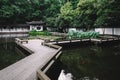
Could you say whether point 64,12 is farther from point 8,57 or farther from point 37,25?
point 8,57

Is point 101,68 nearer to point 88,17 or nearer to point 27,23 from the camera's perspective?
point 88,17

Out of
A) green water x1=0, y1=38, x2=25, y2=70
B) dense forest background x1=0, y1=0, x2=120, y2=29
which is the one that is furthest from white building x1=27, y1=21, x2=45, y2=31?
green water x1=0, y1=38, x2=25, y2=70

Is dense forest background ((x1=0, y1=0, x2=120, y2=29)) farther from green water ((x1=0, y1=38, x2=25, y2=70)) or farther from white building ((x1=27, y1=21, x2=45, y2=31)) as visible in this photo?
green water ((x1=0, y1=38, x2=25, y2=70))

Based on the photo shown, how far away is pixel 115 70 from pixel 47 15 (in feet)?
223

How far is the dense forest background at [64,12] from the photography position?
130ft

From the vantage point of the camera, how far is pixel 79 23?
52719 mm

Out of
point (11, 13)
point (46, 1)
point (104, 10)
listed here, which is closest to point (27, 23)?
point (11, 13)

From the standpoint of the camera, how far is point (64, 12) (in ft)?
192

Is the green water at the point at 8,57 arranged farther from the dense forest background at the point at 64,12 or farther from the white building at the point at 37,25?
the white building at the point at 37,25

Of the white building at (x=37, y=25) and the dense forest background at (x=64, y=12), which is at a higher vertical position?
the dense forest background at (x=64, y=12)

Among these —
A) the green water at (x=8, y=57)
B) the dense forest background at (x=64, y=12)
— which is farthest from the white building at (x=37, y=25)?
the green water at (x=8, y=57)

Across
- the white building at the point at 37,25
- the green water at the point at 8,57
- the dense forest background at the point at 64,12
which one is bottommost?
the green water at the point at 8,57

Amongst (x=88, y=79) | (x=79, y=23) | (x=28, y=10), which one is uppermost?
(x=28, y=10)

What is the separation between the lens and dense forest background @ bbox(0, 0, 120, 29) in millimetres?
39741
